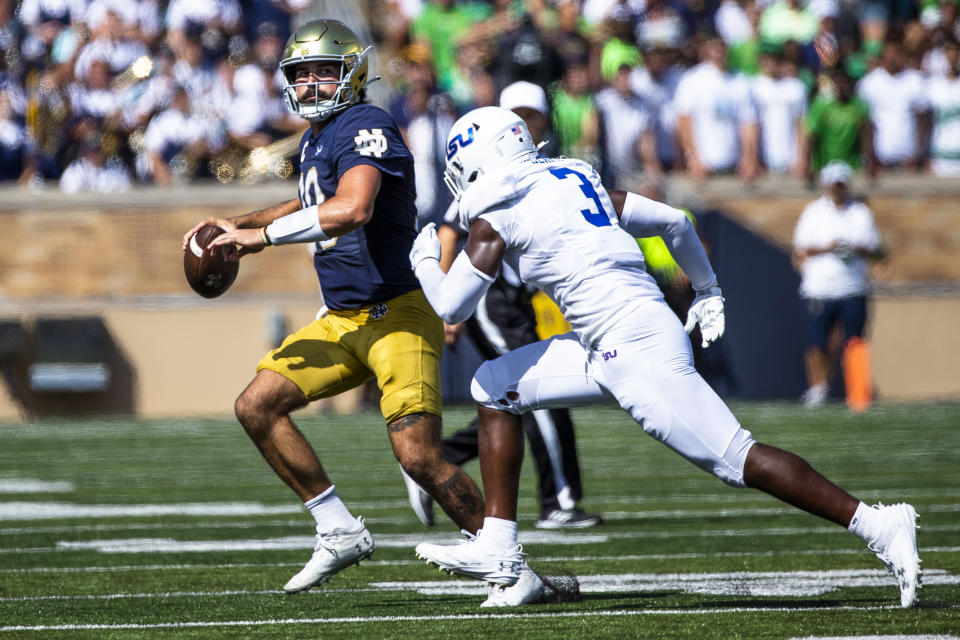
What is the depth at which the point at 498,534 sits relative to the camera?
4.94m

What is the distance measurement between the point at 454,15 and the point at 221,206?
9.95ft

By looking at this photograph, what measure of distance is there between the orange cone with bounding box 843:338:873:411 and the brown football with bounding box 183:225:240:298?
9.39m

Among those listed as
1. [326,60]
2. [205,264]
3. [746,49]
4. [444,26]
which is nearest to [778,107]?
[746,49]

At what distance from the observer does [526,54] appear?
13.8 metres

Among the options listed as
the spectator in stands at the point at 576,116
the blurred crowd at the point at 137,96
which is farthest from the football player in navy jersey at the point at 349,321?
the blurred crowd at the point at 137,96

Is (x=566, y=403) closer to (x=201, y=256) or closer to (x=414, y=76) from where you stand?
(x=201, y=256)

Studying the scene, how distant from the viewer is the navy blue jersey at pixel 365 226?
212 inches

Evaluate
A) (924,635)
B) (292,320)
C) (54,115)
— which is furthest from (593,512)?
(54,115)

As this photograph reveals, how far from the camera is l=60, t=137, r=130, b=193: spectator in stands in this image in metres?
15.3

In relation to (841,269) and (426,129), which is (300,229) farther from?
(841,269)

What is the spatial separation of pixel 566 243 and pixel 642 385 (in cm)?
49

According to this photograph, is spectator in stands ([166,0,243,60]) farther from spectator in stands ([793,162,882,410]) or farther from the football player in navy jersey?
the football player in navy jersey

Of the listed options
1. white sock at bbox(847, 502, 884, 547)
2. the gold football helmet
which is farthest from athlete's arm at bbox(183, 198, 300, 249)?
white sock at bbox(847, 502, 884, 547)

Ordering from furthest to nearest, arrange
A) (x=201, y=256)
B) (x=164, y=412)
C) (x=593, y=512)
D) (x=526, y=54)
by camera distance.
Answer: (x=164, y=412) → (x=526, y=54) → (x=593, y=512) → (x=201, y=256)
